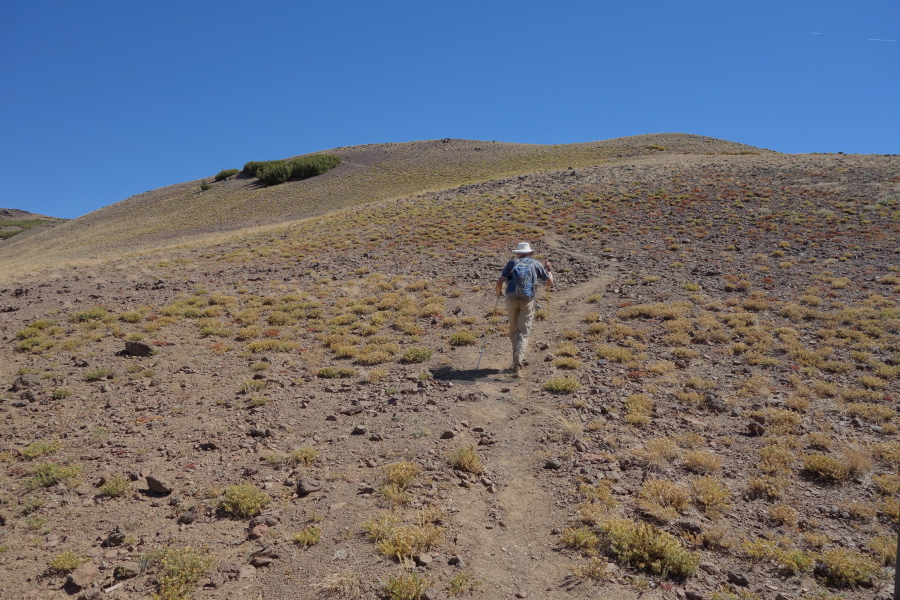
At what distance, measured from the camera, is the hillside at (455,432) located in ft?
14.8

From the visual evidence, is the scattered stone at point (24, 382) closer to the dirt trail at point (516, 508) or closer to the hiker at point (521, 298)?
the dirt trail at point (516, 508)

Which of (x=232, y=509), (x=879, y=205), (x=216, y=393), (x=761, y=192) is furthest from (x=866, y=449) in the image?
(x=761, y=192)

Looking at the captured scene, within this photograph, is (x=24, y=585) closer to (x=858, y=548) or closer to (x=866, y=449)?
(x=858, y=548)

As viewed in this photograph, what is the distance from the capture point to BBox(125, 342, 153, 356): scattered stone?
10109 mm

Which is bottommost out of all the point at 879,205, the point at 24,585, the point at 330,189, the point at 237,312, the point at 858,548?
the point at 858,548

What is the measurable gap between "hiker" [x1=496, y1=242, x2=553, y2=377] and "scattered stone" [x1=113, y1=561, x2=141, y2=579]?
6662 mm

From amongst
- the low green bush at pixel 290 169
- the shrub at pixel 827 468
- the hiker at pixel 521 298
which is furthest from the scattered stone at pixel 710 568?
the low green bush at pixel 290 169

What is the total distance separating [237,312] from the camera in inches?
527

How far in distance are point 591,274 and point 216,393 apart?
13005 millimetres

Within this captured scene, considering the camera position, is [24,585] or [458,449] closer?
[24,585]

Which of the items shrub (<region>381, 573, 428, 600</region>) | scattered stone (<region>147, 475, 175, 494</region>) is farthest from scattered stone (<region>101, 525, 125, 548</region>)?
shrub (<region>381, 573, 428, 600</region>)

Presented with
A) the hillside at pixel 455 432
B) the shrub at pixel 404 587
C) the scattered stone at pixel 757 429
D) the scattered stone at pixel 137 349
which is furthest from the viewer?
the scattered stone at pixel 137 349

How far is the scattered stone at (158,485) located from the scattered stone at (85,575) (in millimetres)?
1188

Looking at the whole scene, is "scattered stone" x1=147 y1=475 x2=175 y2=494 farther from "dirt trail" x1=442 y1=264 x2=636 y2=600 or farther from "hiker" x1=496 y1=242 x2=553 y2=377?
"hiker" x1=496 y1=242 x2=553 y2=377
